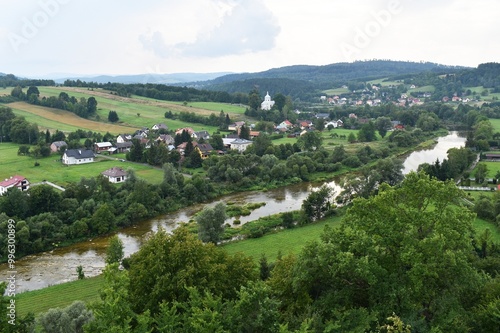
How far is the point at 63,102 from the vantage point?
91.6 m

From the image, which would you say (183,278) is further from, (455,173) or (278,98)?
(278,98)

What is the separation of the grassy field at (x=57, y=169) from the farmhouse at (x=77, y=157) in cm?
107

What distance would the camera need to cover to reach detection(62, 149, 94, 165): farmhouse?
54.8 meters

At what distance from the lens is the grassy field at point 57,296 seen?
2166cm

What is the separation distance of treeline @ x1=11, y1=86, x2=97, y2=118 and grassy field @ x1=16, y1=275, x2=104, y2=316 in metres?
70.9

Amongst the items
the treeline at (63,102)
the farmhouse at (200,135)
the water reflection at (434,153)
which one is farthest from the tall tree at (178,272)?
the treeline at (63,102)

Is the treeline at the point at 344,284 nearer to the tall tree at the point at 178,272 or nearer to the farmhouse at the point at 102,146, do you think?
the tall tree at the point at 178,272

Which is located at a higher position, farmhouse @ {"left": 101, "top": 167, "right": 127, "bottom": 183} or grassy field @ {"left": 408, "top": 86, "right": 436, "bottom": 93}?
grassy field @ {"left": 408, "top": 86, "right": 436, "bottom": 93}

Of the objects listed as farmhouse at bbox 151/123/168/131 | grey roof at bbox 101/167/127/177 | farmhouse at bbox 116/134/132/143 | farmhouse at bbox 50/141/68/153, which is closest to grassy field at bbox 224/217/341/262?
grey roof at bbox 101/167/127/177

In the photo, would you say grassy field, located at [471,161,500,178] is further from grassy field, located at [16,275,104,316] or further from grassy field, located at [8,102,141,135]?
grassy field, located at [8,102,141,135]

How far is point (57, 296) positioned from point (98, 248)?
8397 millimetres

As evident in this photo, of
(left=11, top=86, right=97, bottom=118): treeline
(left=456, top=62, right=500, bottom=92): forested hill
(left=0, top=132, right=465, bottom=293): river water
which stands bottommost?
(left=0, top=132, right=465, bottom=293): river water

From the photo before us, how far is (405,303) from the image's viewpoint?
40.7 feet

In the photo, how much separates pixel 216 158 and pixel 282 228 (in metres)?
22.1
